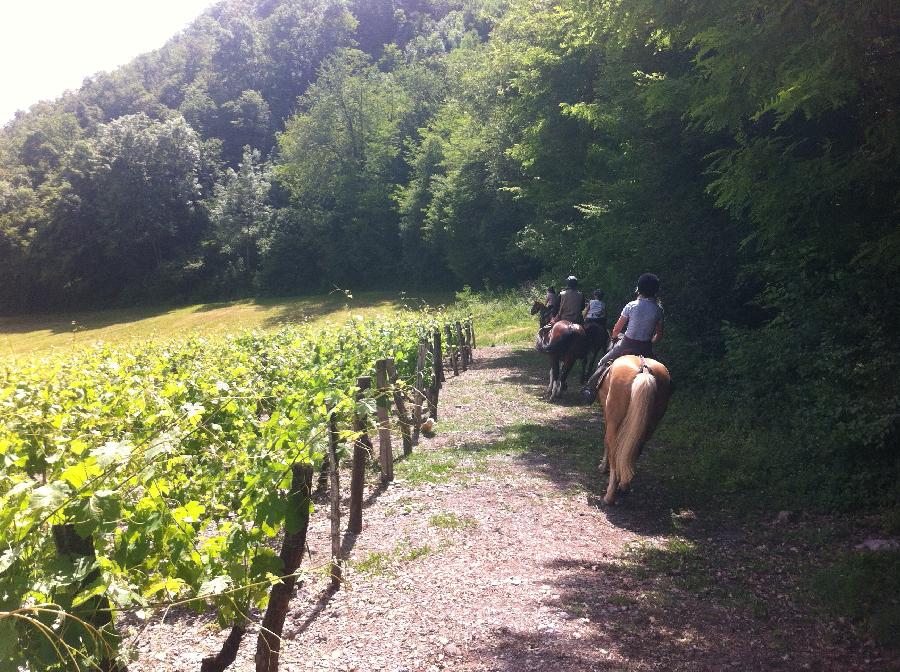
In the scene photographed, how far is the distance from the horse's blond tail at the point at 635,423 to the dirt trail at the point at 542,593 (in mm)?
529

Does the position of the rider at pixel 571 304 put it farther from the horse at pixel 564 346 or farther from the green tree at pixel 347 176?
the green tree at pixel 347 176

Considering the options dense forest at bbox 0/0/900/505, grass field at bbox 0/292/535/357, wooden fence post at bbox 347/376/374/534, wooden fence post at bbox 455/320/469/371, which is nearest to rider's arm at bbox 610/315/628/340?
dense forest at bbox 0/0/900/505

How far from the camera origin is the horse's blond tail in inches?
277

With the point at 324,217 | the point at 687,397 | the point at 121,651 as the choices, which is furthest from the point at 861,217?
the point at 324,217

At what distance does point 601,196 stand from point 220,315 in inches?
1617

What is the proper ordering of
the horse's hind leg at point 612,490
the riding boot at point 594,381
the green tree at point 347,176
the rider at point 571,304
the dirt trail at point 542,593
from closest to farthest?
the dirt trail at point 542,593 → the horse's hind leg at point 612,490 → the riding boot at point 594,381 → the rider at point 571,304 → the green tree at point 347,176

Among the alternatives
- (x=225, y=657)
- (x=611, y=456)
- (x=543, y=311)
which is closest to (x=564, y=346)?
(x=543, y=311)

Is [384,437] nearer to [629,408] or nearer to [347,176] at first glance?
[629,408]

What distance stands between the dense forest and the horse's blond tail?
196cm

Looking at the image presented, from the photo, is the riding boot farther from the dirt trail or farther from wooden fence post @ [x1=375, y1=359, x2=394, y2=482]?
wooden fence post @ [x1=375, y1=359, x2=394, y2=482]

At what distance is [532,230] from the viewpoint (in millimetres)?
27391

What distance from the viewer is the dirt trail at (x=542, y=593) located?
4223 millimetres

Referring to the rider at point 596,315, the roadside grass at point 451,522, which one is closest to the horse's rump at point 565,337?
the rider at point 596,315

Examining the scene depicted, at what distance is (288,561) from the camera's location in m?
3.70
